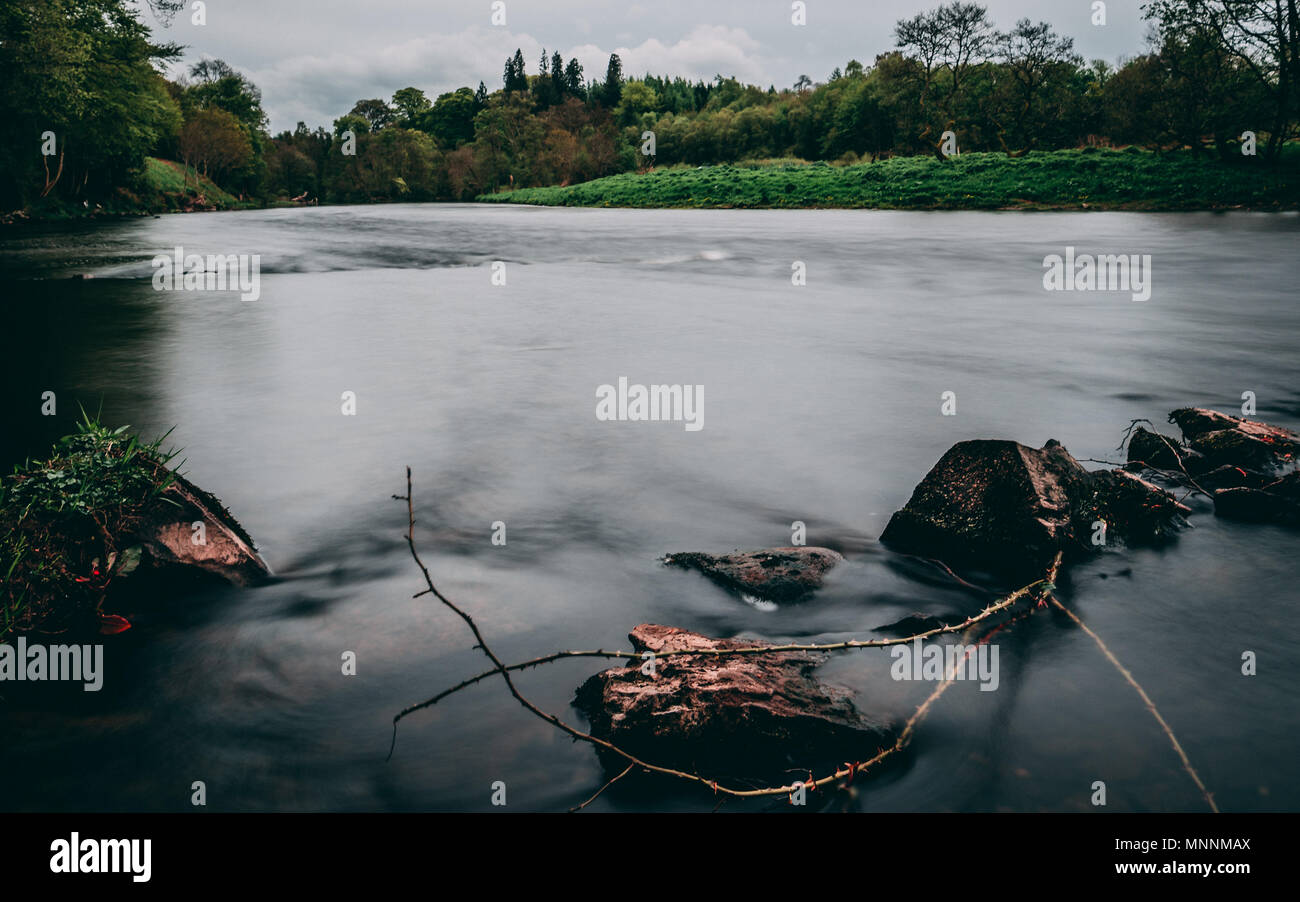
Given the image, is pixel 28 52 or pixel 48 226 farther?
pixel 48 226

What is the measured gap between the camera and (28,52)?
114 feet

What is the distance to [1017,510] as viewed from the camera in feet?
16.5

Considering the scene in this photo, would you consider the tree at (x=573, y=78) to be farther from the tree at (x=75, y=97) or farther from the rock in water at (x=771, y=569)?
the rock in water at (x=771, y=569)

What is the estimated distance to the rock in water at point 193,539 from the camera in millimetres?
4719

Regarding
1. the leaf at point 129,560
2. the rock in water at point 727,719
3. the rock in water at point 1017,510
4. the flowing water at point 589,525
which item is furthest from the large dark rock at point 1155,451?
the leaf at point 129,560

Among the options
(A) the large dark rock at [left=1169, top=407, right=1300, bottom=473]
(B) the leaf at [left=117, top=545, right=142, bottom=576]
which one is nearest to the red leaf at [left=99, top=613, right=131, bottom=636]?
(B) the leaf at [left=117, top=545, right=142, bottom=576]

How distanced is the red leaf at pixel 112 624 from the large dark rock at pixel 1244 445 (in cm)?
723

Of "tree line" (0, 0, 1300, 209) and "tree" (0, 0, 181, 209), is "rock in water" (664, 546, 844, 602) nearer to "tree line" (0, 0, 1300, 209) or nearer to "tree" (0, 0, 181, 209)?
"tree line" (0, 0, 1300, 209)

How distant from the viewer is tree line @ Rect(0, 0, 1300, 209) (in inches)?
1594
